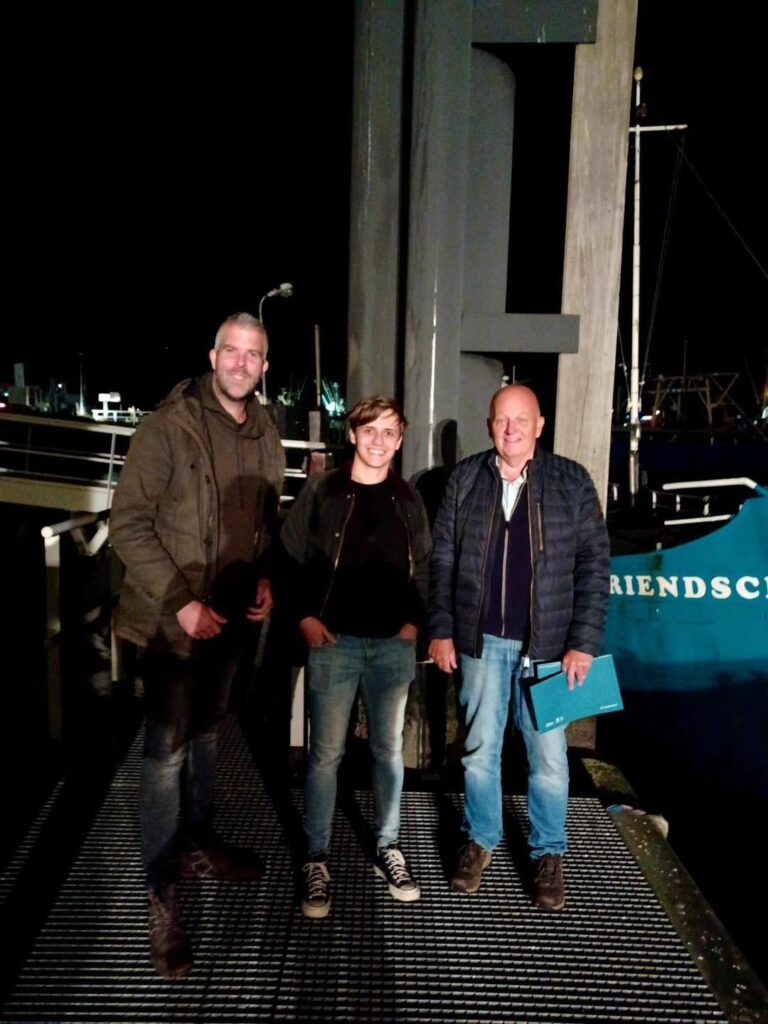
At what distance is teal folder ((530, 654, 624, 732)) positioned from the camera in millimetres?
2879

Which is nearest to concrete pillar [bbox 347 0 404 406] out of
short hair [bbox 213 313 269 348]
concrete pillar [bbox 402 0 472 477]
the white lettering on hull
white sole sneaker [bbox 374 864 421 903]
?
concrete pillar [bbox 402 0 472 477]

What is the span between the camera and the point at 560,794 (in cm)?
299

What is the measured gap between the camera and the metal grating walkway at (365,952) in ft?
7.54

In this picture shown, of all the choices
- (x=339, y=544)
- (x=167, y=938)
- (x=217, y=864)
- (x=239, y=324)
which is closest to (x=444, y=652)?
(x=339, y=544)

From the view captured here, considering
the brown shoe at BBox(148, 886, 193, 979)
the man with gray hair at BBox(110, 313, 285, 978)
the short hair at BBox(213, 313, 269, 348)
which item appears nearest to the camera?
the brown shoe at BBox(148, 886, 193, 979)

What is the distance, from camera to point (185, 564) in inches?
105

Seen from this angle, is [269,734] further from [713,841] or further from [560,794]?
[713,841]

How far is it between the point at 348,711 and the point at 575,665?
3.17 feet

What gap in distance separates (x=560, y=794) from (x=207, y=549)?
1816 mm

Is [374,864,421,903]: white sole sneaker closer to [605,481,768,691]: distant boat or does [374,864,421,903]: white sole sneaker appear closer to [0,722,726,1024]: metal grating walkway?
[0,722,726,1024]: metal grating walkway

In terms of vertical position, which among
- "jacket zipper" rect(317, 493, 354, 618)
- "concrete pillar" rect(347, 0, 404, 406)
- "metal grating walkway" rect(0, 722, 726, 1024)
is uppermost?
"concrete pillar" rect(347, 0, 404, 406)

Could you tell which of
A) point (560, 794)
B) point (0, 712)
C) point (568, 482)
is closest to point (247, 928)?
point (560, 794)

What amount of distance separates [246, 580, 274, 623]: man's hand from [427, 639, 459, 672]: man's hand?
0.73 m

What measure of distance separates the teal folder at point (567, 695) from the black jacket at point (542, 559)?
82 mm
